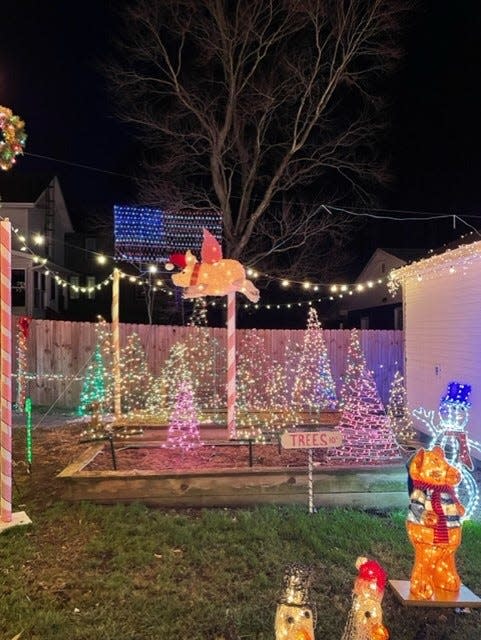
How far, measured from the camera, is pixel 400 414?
11617mm

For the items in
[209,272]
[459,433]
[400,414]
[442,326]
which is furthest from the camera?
[400,414]

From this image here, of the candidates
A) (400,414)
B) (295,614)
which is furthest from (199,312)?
(295,614)

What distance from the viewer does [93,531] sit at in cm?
527

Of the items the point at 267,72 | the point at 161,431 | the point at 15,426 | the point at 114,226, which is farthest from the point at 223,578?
the point at 114,226

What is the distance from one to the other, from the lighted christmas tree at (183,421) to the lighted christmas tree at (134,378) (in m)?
4.64

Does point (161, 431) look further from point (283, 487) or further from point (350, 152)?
point (350, 152)

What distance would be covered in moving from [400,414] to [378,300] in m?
14.6

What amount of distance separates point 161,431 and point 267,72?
36.7ft

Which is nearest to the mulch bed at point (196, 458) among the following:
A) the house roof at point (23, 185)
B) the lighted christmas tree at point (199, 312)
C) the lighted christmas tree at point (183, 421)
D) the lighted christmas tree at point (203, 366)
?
the lighted christmas tree at point (183, 421)

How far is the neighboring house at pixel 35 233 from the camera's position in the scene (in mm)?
23516

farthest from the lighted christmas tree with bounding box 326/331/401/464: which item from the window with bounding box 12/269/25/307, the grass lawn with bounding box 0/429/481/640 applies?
the window with bounding box 12/269/25/307

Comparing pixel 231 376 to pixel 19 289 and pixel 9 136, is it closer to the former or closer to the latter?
pixel 9 136

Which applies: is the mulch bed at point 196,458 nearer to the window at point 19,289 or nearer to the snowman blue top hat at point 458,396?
the snowman blue top hat at point 458,396

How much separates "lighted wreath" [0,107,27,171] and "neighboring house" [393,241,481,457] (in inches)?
228
